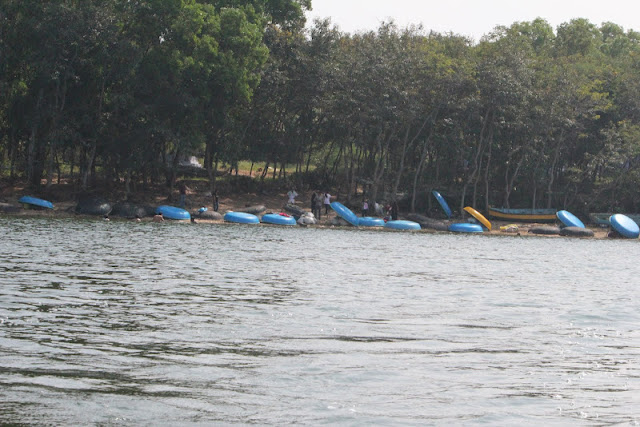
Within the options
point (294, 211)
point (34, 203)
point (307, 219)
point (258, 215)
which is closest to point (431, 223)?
point (307, 219)

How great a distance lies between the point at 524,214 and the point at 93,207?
25881 millimetres

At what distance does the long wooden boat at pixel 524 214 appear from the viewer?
52000 mm

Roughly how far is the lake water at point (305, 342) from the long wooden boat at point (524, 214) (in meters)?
29.0

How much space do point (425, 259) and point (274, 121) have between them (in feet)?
95.8

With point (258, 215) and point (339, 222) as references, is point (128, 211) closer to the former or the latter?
point (258, 215)

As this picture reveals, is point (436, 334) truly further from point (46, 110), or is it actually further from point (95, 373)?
point (46, 110)

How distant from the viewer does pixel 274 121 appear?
54.3 metres

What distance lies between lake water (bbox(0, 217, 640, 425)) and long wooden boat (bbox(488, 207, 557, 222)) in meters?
29.0

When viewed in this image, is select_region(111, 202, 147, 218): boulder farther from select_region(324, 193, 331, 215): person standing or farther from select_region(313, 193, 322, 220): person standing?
select_region(324, 193, 331, 215): person standing

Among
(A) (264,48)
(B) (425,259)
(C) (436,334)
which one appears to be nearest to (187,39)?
(A) (264,48)

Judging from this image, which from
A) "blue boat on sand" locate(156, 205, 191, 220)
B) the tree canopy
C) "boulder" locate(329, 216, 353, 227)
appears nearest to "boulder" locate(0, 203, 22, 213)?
the tree canopy

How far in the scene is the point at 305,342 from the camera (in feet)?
35.2

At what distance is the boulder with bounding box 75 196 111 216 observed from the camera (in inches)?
1652

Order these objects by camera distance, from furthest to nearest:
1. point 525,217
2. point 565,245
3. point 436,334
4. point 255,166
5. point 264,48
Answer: point 255,166 < point 525,217 < point 264,48 < point 565,245 < point 436,334
